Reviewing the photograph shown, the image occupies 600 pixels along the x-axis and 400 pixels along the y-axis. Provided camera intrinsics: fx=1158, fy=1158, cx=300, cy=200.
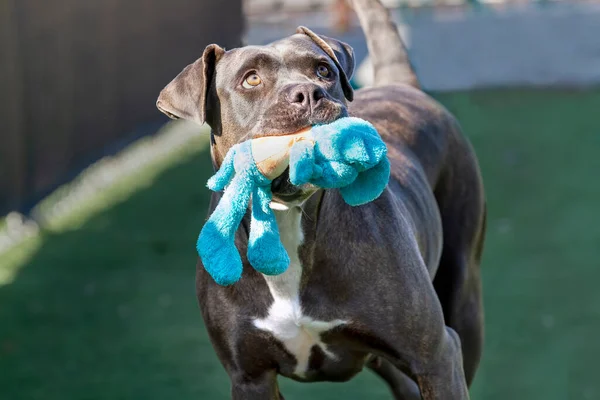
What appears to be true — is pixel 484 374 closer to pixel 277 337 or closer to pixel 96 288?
pixel 277 337

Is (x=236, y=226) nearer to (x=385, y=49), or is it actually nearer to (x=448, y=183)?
(x=448, y=183)

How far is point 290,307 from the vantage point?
380 centimetres

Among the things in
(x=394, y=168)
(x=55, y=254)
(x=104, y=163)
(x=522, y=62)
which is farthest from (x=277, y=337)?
(x=522, y=62)

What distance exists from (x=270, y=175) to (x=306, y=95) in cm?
26

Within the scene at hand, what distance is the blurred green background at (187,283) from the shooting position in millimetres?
5562

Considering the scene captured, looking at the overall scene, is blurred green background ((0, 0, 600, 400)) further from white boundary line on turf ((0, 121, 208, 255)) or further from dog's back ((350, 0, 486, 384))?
dog's back ((350, 0, 486, 384))

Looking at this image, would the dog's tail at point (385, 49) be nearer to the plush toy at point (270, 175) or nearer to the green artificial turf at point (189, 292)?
the green artificial turf at point (189, 292)

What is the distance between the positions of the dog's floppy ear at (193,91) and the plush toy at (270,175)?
1.19 ft

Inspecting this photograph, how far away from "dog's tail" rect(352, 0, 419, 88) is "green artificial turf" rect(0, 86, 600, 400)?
1.46 meters

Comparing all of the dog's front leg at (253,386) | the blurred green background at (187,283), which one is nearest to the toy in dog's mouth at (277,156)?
the dog's front leg at (253,386)

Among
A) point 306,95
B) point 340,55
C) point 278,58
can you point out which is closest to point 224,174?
point 306,95

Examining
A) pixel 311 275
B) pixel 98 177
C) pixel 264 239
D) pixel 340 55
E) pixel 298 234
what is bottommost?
pixel 98 177

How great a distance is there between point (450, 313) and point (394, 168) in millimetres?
762

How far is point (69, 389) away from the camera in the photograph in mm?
5594
